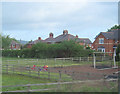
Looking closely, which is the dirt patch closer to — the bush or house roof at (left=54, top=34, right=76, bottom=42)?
the bush

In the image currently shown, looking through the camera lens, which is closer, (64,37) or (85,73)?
(85,73)

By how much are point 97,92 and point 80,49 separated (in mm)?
28637

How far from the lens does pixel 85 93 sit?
715 cm

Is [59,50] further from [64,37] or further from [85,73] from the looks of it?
[85,73]

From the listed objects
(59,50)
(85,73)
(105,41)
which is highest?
(105,41)

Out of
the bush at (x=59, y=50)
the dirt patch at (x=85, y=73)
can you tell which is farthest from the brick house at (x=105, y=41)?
the dirt patch at (x=85, y=73)

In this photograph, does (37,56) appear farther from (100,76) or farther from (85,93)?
(85,93)

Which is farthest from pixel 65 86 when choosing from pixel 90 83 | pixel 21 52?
pixel 21 52

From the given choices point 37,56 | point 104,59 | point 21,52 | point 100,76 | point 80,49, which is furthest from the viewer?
point 21,52

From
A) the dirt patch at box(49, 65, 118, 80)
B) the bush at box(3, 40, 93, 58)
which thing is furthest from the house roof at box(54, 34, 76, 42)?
the dirt patch at box(49, 65, 118, 80)

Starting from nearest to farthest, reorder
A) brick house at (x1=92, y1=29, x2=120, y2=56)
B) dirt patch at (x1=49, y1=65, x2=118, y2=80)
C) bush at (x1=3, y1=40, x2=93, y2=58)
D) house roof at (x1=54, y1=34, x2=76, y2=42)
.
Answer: dirt patch at (x1=49, y1=65, x2=118, y2=80) < bush at (x1=3, y1=40, x2=93, y2=58) < brick house at (x1=92, y1=29, x2=120, y2=56) < house roof at (x1=54, y1=34, x2=76, y2=42)

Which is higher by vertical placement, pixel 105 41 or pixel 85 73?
pixel 105 41

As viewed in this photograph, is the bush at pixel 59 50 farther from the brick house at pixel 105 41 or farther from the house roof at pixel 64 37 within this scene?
the house roof at pixel 64 37

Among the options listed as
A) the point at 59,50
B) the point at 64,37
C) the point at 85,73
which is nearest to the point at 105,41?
the point at 59,50
